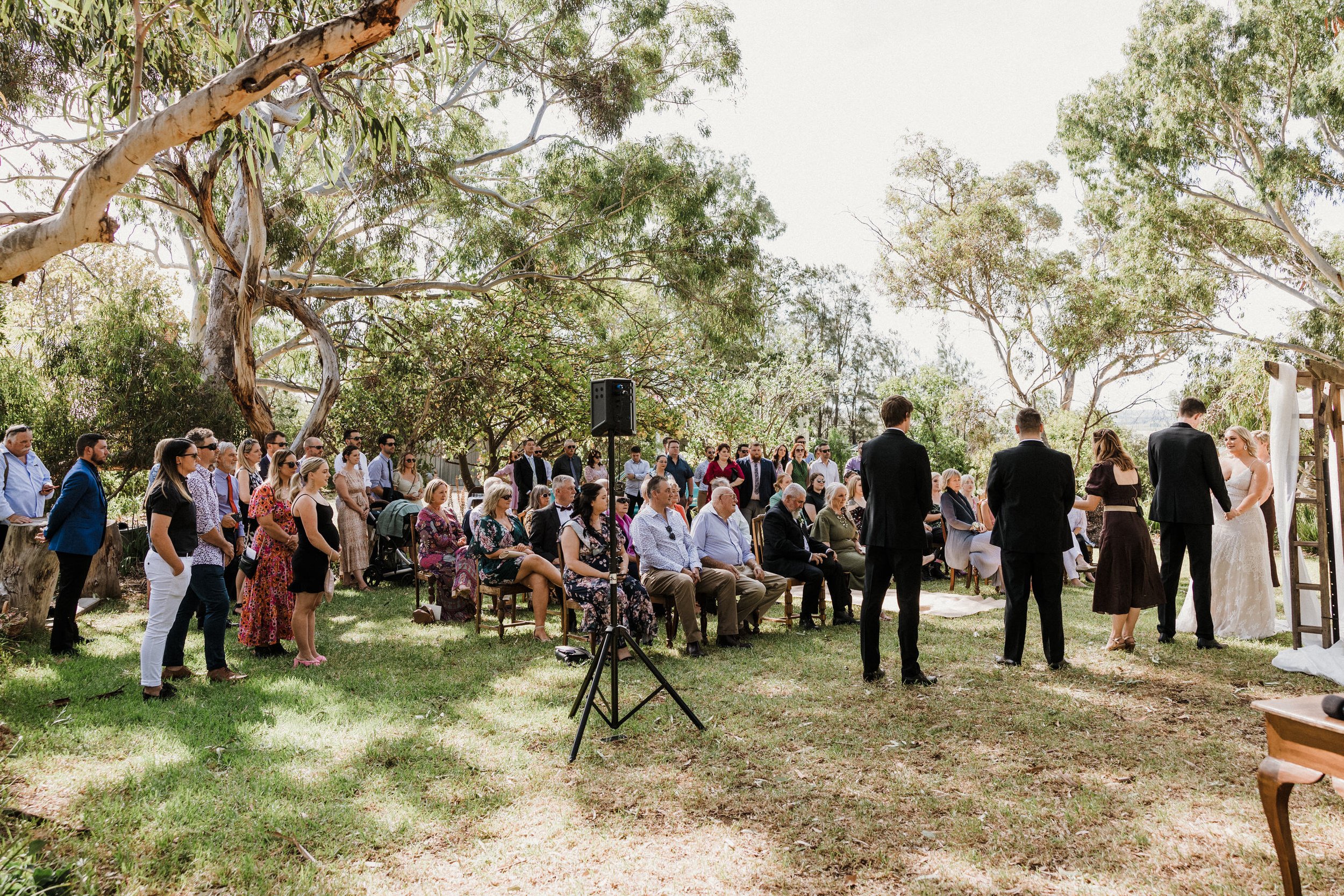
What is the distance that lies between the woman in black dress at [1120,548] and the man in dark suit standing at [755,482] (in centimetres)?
570

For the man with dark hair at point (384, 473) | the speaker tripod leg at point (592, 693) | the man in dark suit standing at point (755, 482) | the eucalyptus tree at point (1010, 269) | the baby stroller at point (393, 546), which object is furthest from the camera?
the eucalyptus tree at point (1010, 269)

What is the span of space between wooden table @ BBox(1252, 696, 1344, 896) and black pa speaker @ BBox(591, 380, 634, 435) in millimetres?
2908

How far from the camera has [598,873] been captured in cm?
304

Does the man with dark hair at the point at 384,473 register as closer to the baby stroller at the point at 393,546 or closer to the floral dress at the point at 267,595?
the baby stroller at the point at 393,546

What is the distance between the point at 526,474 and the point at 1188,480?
797 cm

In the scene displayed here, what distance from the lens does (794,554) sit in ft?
25.0

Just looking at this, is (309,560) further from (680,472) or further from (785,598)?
(680,472)

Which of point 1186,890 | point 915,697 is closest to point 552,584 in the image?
point 915,697

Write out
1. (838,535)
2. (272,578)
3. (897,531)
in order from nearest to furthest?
(897,531) < (272,578) < (838,535)

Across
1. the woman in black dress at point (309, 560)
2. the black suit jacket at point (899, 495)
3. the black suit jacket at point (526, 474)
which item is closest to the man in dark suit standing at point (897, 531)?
the black suit jacket at point (899, 495)

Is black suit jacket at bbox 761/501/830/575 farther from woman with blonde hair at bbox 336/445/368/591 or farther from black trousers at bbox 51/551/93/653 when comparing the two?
Result: black trousers at bbox 51/551/93/653

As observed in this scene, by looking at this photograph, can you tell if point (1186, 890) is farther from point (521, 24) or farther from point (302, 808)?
point (521, 24)

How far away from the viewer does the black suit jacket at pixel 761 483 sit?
11906 mm

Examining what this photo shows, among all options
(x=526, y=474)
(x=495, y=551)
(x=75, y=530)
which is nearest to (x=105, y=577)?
(x=75, y=530)
